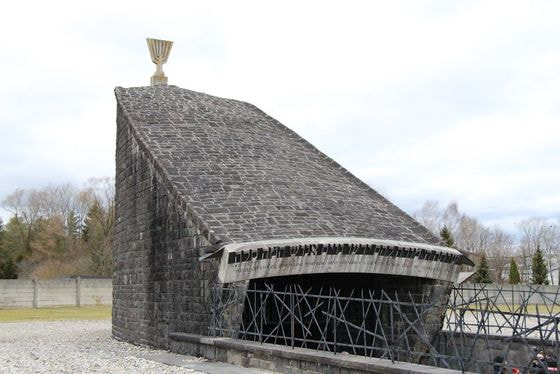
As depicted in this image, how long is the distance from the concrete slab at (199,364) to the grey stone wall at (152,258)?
0.77 metres

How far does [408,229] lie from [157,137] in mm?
6998

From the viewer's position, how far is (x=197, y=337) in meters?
13.9

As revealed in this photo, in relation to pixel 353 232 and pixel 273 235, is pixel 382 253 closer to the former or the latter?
pixel 353 232

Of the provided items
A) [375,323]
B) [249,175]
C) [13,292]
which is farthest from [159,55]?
[13,292]

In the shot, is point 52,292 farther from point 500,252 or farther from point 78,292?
point 500,252

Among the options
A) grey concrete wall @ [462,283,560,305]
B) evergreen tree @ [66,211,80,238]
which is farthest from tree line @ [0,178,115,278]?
grey concrete wall @ [462,283,560,305]

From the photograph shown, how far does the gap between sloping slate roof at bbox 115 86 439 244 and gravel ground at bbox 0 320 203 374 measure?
3.07 metres

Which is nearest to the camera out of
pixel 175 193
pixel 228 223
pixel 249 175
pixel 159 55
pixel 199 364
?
pixel 199 364

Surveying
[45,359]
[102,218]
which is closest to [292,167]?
[45,359]

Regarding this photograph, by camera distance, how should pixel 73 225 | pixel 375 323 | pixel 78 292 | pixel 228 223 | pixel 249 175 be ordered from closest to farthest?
pixel 228 223 < pixel 375 323 < pixel 249 175 < pixel 78 292 < pixel 73 225

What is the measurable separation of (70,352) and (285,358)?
718cm

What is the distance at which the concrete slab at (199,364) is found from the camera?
37.7 ft

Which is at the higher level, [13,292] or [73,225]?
[73,225]

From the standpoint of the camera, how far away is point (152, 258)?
56.7ft
